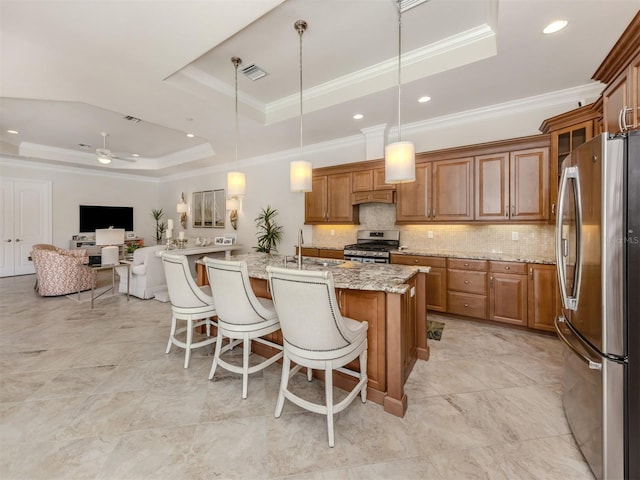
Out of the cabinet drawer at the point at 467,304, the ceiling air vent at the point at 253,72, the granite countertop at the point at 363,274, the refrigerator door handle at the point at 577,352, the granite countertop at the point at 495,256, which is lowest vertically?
the cabinet drawer at the point at 467,304

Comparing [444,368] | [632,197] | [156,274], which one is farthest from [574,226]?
[156,274]

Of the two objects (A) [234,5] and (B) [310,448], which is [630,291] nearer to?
(B) [310,448]

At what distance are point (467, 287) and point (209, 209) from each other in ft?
22.1

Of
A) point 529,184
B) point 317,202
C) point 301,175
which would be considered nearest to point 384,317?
point 301,175

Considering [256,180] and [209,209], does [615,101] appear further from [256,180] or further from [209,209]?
[209,209]

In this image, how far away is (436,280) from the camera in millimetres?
3854

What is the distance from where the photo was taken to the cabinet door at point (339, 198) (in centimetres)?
482

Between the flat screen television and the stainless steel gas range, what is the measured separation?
7763 mm

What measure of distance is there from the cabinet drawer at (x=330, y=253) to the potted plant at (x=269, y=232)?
1466 millimetres

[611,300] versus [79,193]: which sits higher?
[79,193]

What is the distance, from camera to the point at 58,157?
6.80 metres

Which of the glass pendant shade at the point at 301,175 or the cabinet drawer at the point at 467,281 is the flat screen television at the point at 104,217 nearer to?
the glass pendant shade at the point at 301,175

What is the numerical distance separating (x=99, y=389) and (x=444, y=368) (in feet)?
9.99

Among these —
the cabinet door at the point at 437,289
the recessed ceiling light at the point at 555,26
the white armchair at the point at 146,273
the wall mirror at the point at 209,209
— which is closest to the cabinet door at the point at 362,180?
the cabinet door at the point at 437,289
